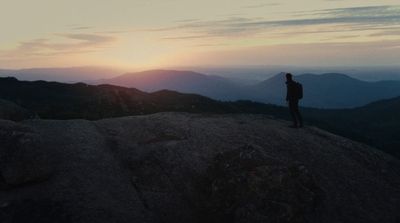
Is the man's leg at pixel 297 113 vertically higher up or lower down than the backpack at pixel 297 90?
lower down

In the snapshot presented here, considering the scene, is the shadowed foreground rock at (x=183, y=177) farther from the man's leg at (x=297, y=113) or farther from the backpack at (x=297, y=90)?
the backpack at (x=297, y=90)

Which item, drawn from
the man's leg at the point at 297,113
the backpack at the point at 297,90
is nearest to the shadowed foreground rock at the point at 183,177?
the man's leg at the point at 297,113

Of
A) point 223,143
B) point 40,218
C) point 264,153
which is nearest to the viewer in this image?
point 40,218

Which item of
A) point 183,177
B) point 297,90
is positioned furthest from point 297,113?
point 183,177

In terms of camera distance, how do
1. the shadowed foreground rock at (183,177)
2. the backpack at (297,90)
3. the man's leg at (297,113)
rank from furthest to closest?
the man's leg at (297,113) < the backpack at (297,90) < the shadowed foreground rock at (183,177)

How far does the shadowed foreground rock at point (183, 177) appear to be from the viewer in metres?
25.5

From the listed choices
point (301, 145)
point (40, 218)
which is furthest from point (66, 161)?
point (301, 145)

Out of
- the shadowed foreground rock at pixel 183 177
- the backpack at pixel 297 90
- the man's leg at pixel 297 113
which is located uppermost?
the backpack at pixel 297 90

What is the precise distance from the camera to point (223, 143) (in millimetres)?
32000

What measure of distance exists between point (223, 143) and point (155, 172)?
544 centimetres

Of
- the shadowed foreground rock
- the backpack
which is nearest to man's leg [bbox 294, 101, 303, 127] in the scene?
the backpack

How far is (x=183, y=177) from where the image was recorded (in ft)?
93.2

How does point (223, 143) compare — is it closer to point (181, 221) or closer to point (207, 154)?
point (207, 154)

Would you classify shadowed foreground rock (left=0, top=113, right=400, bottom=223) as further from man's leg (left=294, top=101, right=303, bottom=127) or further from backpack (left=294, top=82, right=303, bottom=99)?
backpack (left=294, top=82, right=303, bottom=99)
